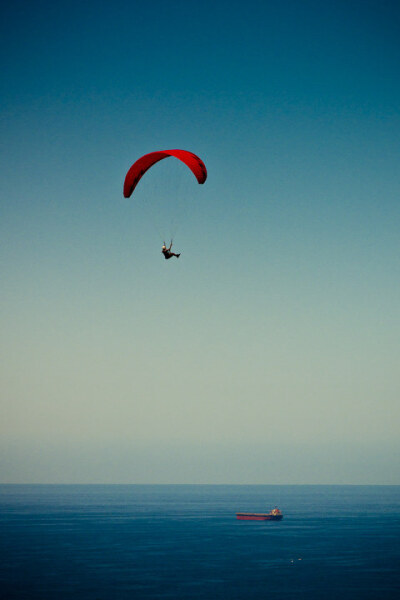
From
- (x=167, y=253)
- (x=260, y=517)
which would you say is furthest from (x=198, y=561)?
(x=260, y=517)

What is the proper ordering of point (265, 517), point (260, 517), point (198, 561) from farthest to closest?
point (260, 517)
point (265, 517)
point (198, 561)

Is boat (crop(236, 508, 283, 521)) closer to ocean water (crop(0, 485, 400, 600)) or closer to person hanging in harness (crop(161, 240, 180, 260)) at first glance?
ocean water (crop(0, 485, 400, 600))

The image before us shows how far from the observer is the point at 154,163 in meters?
31.6

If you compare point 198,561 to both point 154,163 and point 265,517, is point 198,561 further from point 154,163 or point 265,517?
point 265,517

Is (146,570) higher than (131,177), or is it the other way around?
(131,177)

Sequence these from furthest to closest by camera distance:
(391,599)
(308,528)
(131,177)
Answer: (308,528), (391,599), (131,177)

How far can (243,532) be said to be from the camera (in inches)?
3701

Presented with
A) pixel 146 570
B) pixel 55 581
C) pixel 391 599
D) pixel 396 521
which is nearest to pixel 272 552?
pixel 146 570

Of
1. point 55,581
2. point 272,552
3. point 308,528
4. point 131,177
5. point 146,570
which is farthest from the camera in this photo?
point 308,528

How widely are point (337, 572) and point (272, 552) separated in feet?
47.5

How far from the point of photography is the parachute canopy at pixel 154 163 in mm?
29206

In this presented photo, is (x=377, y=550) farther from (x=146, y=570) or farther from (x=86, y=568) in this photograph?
(x=86, y=568)

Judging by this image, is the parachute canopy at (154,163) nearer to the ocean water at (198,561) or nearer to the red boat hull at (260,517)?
the ocean water at (198,561)

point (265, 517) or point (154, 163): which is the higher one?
point (154, 163)
